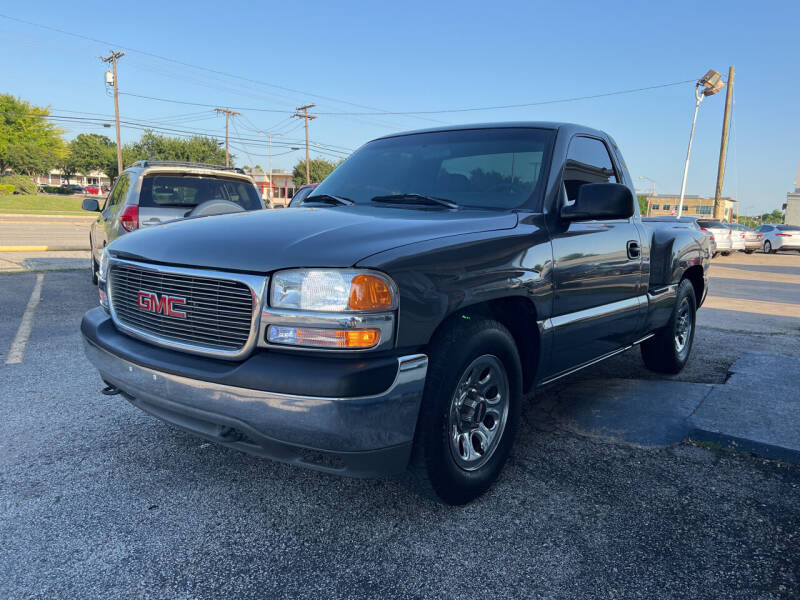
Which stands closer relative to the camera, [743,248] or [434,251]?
[434,251]

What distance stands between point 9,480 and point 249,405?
1.59 m

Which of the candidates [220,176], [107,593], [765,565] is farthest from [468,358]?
[220,176]

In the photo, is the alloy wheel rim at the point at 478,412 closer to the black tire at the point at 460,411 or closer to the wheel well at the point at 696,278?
the black tire at the point at 460,411

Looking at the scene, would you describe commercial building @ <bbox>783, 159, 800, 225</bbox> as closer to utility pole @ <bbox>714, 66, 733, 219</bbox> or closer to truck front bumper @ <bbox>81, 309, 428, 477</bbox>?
utility pole @ <bbox>714, 66, 733, 219</bbox>

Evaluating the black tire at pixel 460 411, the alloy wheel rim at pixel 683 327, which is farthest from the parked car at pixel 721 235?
the black tire at pixel 460 411

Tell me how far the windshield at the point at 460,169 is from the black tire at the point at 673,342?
221 centimetres

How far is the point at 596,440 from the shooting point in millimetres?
3473

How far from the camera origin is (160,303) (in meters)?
2.48

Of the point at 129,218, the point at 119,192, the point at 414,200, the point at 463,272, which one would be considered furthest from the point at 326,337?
the point at 119,192

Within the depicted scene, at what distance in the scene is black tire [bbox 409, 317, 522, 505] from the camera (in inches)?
90.6

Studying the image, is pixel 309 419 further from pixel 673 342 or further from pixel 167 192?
pixel 167 192

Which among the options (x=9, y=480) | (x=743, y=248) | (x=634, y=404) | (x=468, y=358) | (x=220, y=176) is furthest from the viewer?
(x=743, y=248)

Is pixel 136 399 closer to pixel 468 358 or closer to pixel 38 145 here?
pixel 468 358

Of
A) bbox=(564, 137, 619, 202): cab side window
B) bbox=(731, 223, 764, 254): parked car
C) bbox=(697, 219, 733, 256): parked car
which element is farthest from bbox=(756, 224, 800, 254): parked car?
A: bbox=(564, 137, 619, 202): cab side window
